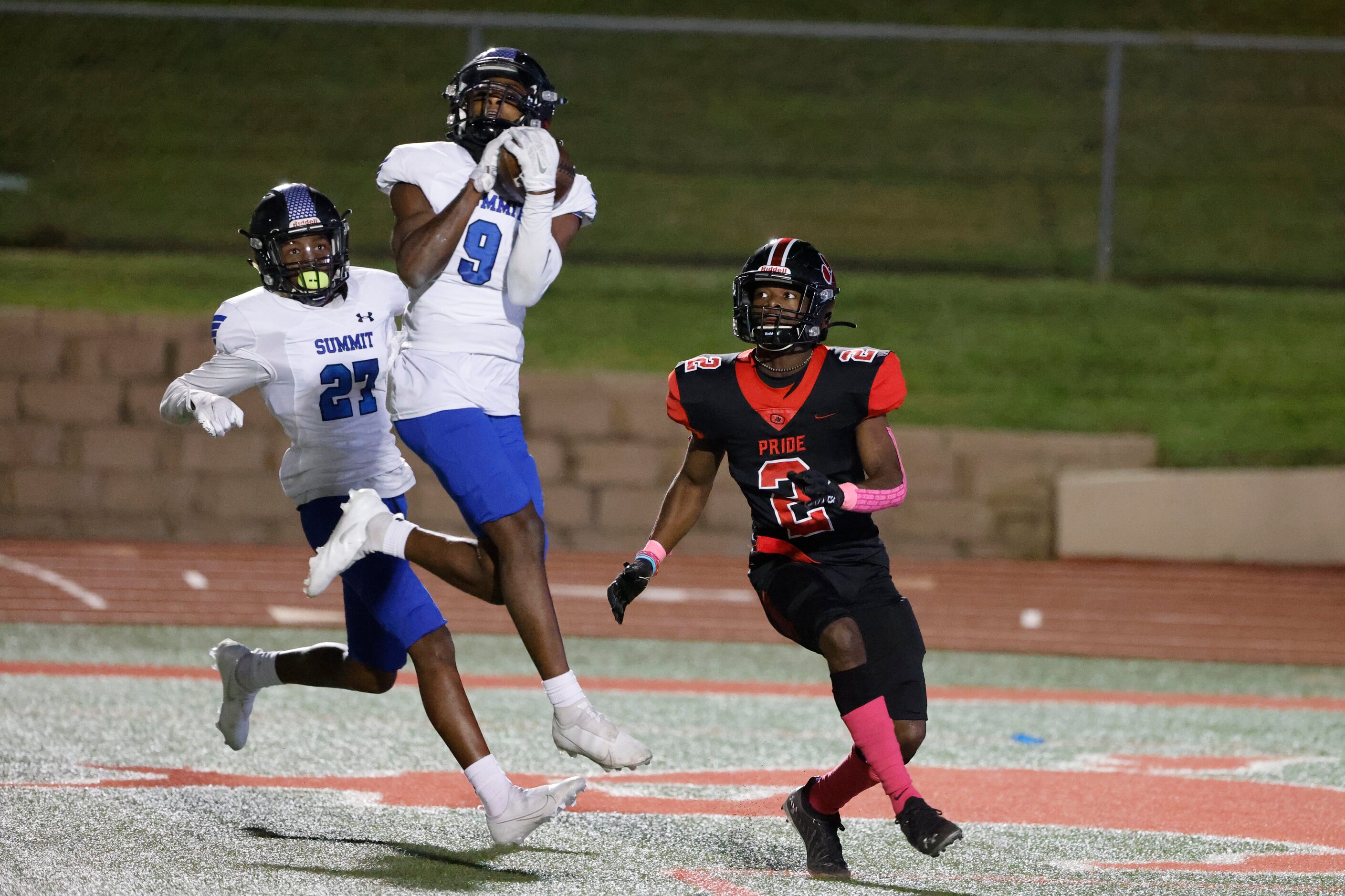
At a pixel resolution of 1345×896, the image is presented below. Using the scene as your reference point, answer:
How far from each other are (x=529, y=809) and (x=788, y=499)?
104 cm

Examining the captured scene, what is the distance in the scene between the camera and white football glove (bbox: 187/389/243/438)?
4.11 m

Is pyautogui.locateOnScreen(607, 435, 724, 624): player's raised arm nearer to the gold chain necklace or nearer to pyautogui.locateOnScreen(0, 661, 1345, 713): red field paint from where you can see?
the gold chain necklace

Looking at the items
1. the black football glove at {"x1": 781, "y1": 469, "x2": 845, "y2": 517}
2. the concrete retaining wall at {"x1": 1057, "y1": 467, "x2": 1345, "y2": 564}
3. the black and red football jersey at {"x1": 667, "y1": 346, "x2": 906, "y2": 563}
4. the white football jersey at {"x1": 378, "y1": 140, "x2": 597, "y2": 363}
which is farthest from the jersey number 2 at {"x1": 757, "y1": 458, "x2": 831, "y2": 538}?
the concrete retaining wall at {"x1": 1057, "y1": 467, "x2": 1345, "y2": 564}

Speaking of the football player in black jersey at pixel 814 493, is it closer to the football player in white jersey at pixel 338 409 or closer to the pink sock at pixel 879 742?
the pink sock at pixel 879 742

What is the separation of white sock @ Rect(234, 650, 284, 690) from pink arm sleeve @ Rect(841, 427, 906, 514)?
6.24 ft

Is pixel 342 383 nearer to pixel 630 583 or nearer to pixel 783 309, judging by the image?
pixel 630 583

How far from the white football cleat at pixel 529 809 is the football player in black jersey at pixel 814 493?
47 cm

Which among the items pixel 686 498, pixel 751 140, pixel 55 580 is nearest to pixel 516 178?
pixel 686 498

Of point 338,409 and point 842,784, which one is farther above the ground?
point 338,409

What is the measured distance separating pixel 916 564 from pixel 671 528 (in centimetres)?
632

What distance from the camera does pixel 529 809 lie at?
3.96m

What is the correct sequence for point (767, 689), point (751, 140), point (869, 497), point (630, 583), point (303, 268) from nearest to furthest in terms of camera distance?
point (869, 497) → point (630, 583) → point (303, 268) → point (767, 689) → point (751, 140)

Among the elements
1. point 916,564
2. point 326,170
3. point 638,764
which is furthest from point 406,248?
point 326,170

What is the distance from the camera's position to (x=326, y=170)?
1311cm
